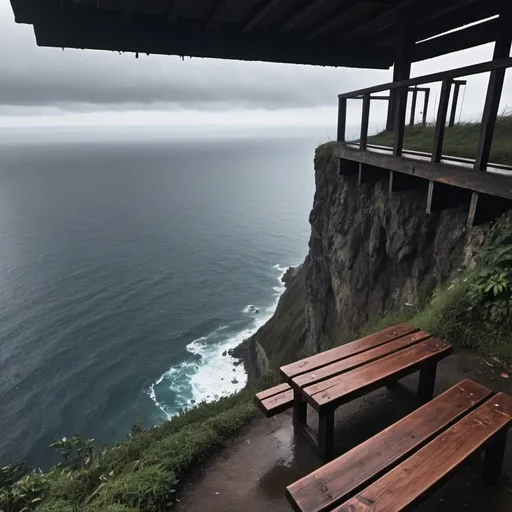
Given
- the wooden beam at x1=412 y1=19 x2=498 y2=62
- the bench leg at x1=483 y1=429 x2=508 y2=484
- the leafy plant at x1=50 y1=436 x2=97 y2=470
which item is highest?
the wooden beam at x1=412 y1=19 x2=498 y2=62

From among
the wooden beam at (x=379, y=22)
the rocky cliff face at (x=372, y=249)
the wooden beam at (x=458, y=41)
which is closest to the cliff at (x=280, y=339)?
the rocky cliff face at (x=372, y=249)

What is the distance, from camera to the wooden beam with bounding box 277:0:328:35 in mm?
7749

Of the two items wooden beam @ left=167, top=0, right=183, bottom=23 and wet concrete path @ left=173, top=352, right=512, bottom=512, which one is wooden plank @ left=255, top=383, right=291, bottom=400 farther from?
wooden beam @ left=167, top=0, right=183, bottom=23

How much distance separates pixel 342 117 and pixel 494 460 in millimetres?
8794

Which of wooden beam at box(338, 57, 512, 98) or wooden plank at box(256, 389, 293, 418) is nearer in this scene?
wooden plank at box(256, 389, 293, 418)

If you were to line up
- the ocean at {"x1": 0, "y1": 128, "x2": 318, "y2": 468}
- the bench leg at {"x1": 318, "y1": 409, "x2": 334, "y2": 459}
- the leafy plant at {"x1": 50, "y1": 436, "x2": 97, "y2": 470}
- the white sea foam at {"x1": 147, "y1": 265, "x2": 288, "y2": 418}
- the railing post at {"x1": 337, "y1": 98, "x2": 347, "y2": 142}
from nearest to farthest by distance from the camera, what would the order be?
the bench leg at {"x1": 318, "y1": 409, "x2": 334, "y2": 459} → the leafy plant at {"x1": 50, "y1": 436, "x2": 97, "y2": 470} → the railing post at {"x1": 337, "y1": 98, "x2": 347, "y2": 142} → the ocean at {"x1": 0, "y1": 128, "x2": 318, "y2": 468} → the white sea foam at {"x1": 147, "y1": 265, "x2": 288, "y2": 418}

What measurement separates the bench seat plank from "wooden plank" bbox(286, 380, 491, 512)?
4.37 feet

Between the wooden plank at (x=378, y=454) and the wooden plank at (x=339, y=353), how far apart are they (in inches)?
40.2

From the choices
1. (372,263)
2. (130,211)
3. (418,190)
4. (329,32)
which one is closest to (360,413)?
(418,190)

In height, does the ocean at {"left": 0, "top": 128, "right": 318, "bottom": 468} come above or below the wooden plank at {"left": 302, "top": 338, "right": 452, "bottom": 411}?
below

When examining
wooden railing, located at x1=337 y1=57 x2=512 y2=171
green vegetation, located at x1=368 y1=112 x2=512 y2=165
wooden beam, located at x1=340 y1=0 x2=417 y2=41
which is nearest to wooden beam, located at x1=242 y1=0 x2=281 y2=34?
wooden railing, located at x1=337 y1=57 x2=512 y2=171

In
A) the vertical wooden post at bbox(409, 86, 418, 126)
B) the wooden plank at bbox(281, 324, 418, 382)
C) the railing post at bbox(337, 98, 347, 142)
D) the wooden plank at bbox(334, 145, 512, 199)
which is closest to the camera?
the wooden plank at bbox(281, 324, 418, 382)

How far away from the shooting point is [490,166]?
20.9 feet

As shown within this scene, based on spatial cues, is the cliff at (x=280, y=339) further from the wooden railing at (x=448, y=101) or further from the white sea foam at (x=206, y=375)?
the wooden railing at (x=448, y=101)
